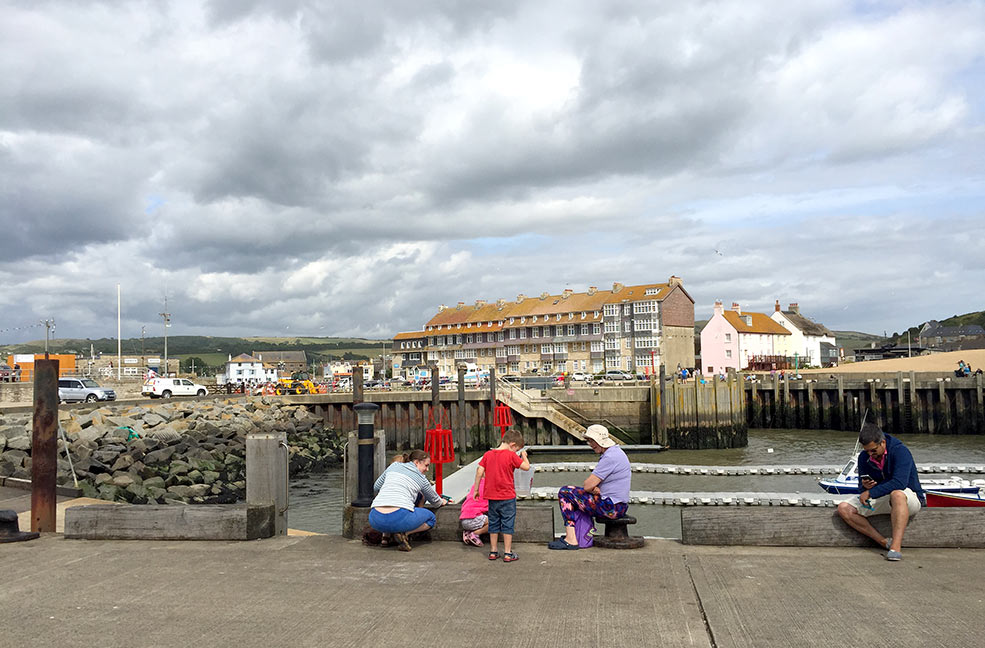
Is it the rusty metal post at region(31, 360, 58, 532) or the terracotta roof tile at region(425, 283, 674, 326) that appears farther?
the terracotta roof tile at region(425, 283, 674, 326)

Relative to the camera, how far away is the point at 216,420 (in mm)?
37125

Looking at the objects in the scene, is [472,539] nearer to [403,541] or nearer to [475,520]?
[475,520]

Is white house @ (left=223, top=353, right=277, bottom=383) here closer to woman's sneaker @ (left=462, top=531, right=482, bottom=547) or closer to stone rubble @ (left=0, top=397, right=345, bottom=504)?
stone rubble @ (left=0, top=397, right=345, bottom=504)

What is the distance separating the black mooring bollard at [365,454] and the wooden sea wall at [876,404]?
40.7 m

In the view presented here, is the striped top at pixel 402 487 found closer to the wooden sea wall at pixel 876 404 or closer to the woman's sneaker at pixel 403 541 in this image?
the woman's sneaker at pixel 403 541

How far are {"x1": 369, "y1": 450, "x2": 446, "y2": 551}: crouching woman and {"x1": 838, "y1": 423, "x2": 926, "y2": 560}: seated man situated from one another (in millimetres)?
4274

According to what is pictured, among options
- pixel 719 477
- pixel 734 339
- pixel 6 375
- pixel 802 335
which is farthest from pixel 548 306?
pixel 719 477

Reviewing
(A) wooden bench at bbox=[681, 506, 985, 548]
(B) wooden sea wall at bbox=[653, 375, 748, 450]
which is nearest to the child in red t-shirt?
(A) wooden bench at bbox=[681, 506, 985, 548]

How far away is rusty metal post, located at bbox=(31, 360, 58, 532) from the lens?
366 inches

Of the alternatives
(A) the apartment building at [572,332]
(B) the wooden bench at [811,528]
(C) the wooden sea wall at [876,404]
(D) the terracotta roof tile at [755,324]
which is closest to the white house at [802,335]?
(D) the terracotta roof tile at [755,324]

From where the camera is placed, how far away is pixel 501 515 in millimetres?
7852

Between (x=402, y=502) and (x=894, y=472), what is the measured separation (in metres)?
4.86

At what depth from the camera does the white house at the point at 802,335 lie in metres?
115

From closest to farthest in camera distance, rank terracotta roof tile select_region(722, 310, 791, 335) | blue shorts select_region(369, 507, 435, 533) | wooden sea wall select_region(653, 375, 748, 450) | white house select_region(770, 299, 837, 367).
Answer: blue shorts select_region(369, 507, 435, 533)
wooden sea wall select_region(653, 375, 748, 450)
terracotta roof tile select_region(722, 310, 791, 335)
white house select_region(770, 299, 837, 367)
